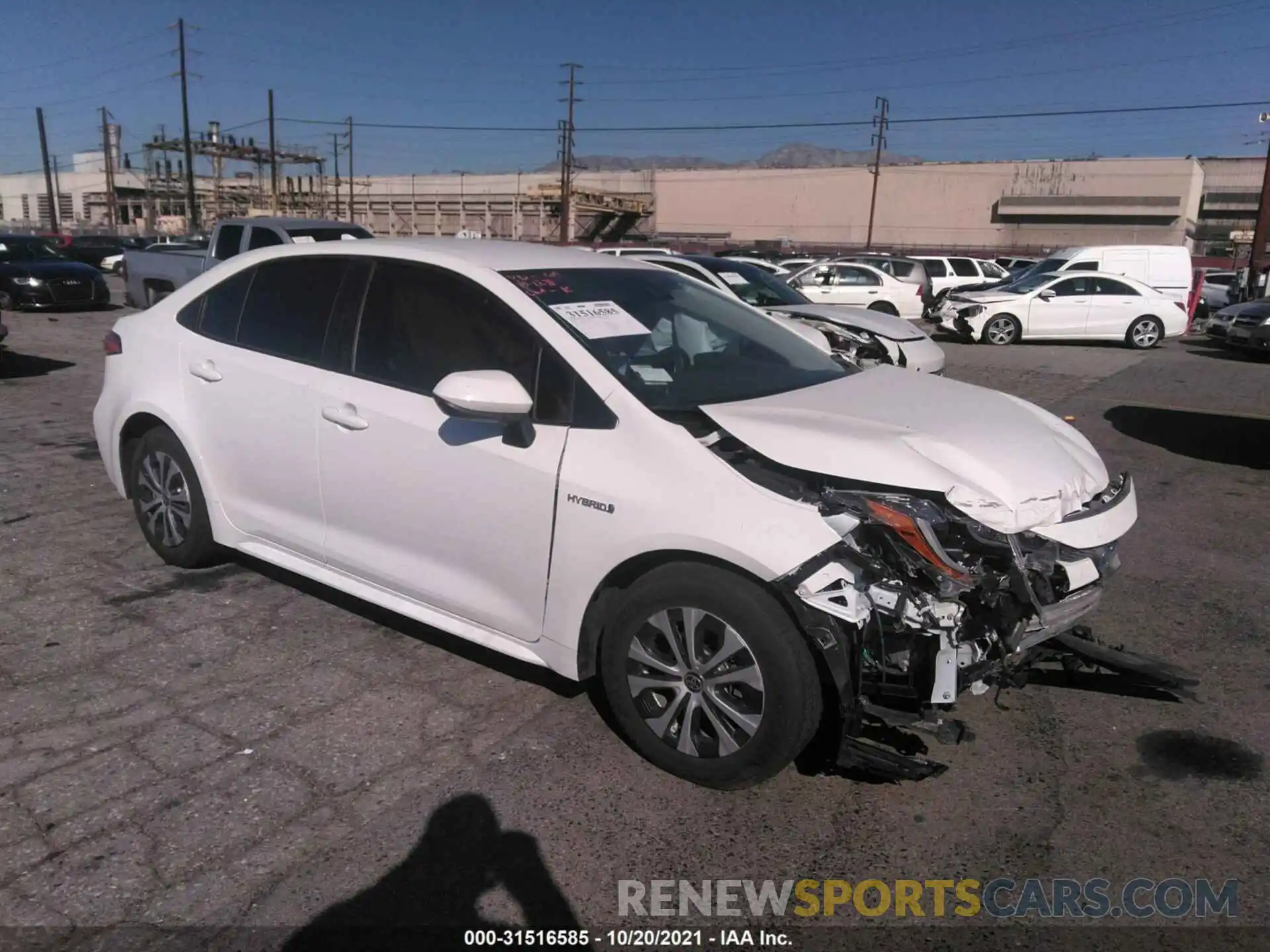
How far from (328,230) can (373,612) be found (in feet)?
33.9

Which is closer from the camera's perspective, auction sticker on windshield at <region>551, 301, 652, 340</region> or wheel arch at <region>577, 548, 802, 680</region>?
wheel arch at <region>577, 548, 802, 680</region>

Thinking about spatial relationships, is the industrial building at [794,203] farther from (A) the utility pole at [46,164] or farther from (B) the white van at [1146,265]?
(B) the white van at [1146,265]

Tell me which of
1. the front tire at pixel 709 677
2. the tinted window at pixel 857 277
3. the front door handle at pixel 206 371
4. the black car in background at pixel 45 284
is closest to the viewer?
the front tire at pixel 709 677

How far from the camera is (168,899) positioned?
8.66 feet

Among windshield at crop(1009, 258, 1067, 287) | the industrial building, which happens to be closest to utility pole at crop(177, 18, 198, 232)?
the industrial building

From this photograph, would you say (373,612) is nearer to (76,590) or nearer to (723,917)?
(76,590)

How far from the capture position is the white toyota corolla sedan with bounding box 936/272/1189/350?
18906 mm

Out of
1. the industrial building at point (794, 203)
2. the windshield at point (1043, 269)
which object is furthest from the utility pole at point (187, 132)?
the windshield at point (1043, 269)

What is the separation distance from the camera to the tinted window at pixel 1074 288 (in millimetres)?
19172

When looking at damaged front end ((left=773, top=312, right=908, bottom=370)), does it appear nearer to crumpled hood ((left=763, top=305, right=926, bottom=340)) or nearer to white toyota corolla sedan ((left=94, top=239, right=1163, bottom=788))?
crumpled hood ((left=763, top=305, right=926, bottom=340))

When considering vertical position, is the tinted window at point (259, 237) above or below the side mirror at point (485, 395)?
above

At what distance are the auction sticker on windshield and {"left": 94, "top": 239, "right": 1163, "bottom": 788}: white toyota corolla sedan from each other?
2cm

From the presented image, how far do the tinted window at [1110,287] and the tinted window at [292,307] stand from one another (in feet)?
60.4

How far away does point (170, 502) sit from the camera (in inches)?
190
